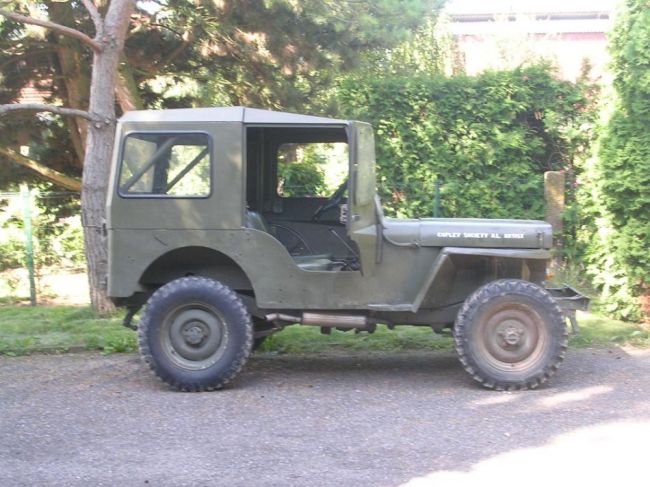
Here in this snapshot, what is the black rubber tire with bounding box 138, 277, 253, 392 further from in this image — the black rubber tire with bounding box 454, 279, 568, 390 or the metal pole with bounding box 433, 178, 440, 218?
the metal pole with bounding box 433, 178, 440, 218

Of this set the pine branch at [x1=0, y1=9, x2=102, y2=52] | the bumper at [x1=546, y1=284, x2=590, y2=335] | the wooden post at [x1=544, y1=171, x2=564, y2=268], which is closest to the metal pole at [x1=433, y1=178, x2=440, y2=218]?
the wooden post at [x1=544, y1=171, x2=564, y2=268]

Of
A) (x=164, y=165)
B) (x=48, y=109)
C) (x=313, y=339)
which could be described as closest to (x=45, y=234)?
(x=48, y=109)

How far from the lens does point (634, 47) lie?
27.7 ft

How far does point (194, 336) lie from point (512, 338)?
2690mm

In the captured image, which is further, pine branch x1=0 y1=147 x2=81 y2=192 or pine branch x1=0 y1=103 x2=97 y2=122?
pine branch x1=0 y1=147 x2=81 y2=192

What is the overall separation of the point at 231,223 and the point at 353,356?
228 cm

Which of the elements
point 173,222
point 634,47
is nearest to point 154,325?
point 173,222

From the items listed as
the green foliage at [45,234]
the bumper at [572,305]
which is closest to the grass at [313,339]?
the bumper at [572,305]

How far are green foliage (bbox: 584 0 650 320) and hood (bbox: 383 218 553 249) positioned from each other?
2.48 m

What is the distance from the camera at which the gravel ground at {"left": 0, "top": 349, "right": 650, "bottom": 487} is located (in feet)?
15.3

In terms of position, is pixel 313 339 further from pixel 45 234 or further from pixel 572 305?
pixel 45 234

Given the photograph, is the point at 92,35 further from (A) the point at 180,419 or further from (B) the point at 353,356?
(A) the point at 180,419

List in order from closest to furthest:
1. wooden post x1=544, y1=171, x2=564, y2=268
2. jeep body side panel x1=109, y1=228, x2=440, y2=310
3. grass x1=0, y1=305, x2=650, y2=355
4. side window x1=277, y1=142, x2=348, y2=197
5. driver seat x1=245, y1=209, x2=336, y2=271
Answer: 1. jeep body side panel x1=109, y1=228, x2=440, y2=310
2. driver seat x1=245, y1=209, x2=336, y2=271
3. side window x1=277, y1=142, x2=348, y2=197
4. grass x1=0, y1=305, x2=650, y2=355
5. wooden post x1=544, y1=171, x2=564, y2=268

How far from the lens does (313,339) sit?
837 centimetres
